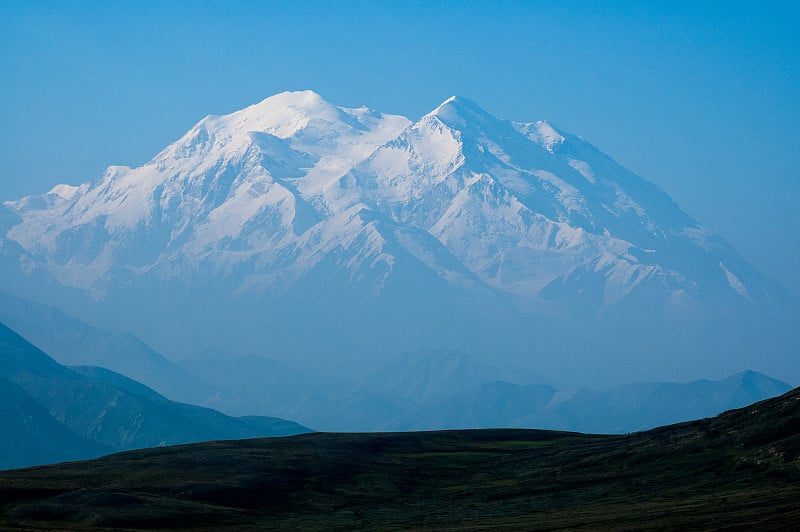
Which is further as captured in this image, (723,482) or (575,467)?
(575,467)

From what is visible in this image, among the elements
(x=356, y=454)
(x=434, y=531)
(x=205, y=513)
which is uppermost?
(x=356, y=454)

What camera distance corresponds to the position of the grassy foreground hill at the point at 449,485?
110m

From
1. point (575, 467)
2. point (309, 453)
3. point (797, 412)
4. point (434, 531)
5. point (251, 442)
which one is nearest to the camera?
point (434, 531)

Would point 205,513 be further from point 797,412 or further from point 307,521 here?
point 797,412

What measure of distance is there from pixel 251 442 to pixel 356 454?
24.5 m

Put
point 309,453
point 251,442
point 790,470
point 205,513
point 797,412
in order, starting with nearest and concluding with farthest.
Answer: point 790,470, point 205,513, point 797,412, point 309,453, point 251,442

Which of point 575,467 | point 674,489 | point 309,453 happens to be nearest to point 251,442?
point 309,453

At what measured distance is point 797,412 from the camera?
13625cm

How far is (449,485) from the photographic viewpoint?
15675cm

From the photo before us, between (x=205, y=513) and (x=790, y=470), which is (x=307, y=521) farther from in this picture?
(x=790, y=470)

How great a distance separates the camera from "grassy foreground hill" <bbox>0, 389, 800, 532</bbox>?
11019 cm

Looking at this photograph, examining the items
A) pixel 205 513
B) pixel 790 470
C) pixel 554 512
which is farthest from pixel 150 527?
pixel 790 470

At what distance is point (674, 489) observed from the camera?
406ft

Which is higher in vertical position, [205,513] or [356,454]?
[356,454]
